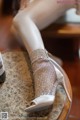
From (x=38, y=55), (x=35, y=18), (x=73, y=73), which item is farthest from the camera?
(x=73, y=73)

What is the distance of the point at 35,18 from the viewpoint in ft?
2.79

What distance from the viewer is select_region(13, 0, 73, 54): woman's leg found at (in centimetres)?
77

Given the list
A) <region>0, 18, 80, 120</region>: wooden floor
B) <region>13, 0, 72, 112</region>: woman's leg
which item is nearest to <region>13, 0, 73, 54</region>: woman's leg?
<region>13, 0, 72, 112</region>: woman's leg

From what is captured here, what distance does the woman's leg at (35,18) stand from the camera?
773mm

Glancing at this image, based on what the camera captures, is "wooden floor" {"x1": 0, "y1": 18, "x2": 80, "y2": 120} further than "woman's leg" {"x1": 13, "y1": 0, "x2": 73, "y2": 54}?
Yes

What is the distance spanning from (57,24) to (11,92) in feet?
1.41

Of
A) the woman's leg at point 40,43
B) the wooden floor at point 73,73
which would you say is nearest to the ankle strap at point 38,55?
the woman's leg at point 40,43

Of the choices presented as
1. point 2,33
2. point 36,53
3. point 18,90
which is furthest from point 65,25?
point 2,33

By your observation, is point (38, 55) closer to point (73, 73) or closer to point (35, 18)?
point (35, 18)

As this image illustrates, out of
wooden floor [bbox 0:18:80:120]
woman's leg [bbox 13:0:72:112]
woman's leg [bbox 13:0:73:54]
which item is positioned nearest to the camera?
woman's leg [bbox 13:0:72:112]

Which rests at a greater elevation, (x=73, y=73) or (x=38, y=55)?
(x=38, y=55)

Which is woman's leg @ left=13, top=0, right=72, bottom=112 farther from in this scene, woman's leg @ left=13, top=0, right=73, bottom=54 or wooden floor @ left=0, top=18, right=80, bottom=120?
wooden floor @ left=0, top=18, right=80, bottom=120

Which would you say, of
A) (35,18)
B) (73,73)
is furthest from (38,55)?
(73,73)

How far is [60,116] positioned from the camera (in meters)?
0.62
